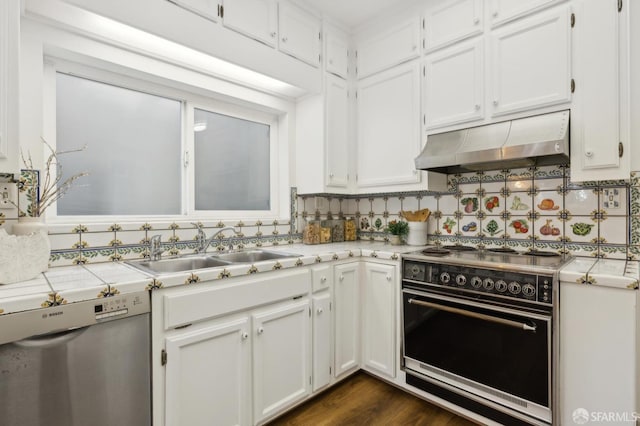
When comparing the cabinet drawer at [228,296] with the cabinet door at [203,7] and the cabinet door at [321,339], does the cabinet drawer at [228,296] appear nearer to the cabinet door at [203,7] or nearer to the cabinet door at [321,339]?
the cabinet door at [321,339]

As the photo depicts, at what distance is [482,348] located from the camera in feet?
5.49

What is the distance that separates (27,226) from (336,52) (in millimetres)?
2242

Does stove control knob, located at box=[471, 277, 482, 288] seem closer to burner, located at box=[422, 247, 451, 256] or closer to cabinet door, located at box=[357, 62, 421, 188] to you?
burner, located at box=[422, 247, 451, 256]

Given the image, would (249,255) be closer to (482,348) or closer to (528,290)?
(482,348)

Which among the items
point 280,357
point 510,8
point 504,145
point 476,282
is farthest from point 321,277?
point 510,8

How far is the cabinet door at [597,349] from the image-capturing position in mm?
1319

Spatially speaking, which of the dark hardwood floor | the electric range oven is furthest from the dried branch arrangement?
the electric range oven

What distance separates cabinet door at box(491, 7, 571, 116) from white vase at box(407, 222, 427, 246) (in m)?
0.90

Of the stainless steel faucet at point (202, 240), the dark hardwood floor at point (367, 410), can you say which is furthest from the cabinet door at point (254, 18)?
the dark hardwood floor at point (367, 410)

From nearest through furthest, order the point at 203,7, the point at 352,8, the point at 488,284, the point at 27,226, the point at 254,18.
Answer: the point at 27,226 < the point at 488,284 < the point at 203,7 < the point at 254,18 < the point at 352,8

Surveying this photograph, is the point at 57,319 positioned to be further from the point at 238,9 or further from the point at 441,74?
the point at 441,74

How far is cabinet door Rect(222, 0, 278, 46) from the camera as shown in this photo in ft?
6.18

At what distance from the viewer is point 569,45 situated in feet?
5.49

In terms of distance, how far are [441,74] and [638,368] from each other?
6.03 feet
